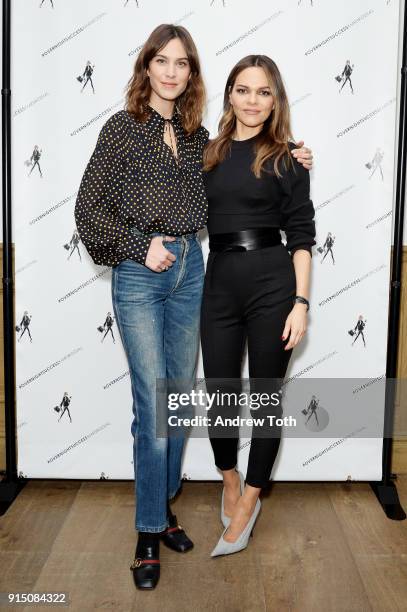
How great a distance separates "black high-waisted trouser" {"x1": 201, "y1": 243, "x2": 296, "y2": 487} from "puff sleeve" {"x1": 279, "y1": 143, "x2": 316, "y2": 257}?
2.4 inches

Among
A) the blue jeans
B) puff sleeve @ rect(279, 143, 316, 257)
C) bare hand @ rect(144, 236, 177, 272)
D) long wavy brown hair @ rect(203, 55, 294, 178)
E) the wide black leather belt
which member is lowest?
the blue jeans

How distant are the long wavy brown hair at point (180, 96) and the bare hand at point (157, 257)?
0.41m

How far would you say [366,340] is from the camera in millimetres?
2773

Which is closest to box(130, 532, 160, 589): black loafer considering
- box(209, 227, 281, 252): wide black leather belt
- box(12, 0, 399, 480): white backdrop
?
box(12, 0, 399, 480): white backdrop

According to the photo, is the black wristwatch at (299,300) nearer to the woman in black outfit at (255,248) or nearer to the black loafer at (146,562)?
the woman in black outfit at (255,248)

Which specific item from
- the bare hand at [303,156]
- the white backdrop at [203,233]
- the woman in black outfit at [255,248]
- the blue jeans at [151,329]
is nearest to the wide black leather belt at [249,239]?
the woman in black outfit at [255,248]

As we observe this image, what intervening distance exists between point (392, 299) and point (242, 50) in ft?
3.70

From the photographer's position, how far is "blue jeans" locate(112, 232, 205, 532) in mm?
2098

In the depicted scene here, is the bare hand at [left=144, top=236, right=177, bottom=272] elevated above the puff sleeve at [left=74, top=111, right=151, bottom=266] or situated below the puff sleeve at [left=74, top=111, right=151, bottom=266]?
below

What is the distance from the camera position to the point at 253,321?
2158 millimetres

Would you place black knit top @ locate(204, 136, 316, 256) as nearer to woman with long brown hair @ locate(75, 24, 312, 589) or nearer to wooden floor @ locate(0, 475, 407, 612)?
woman with long brown hair @ locate(75, 24, 312, 589)

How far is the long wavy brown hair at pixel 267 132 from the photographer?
211cm

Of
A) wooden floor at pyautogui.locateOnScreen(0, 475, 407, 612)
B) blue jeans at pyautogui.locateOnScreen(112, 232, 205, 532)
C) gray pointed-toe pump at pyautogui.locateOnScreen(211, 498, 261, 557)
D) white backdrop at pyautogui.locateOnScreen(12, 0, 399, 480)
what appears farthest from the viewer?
white backdrop at pyautogui.locateOnScreen(12, 0, 399, 480)

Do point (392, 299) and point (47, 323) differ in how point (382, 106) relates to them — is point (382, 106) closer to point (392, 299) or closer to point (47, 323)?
point (392, 299)
